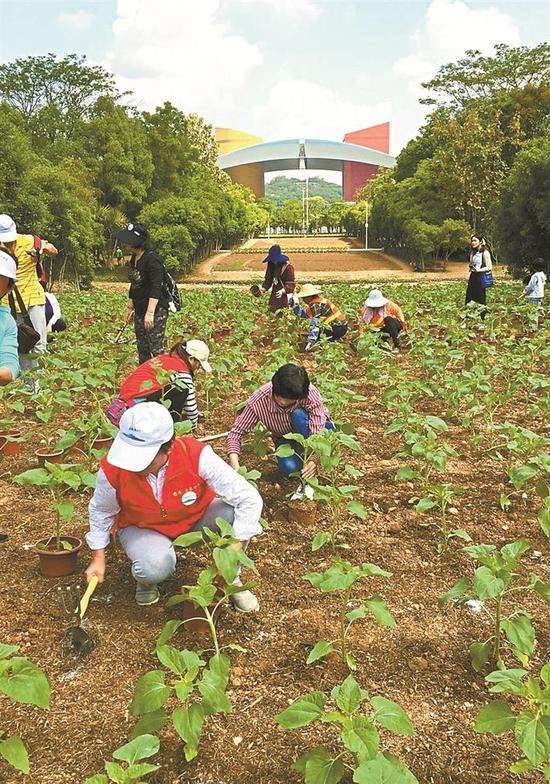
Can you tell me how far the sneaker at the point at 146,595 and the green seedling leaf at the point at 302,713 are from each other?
106cm

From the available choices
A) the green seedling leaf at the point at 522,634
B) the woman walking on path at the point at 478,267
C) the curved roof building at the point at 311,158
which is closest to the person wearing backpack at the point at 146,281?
the green seedling leaf at the point at 522,634

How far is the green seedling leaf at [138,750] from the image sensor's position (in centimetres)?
166

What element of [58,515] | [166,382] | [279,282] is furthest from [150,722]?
[279,282]

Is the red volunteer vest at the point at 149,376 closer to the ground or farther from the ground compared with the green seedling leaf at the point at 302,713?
farther from the ground

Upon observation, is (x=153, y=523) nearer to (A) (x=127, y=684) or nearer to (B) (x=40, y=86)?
(A) (x=127, y=684)

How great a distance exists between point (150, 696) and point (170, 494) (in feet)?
2.90

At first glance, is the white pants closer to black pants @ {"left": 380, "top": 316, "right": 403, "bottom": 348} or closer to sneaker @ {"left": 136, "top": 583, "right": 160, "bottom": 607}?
sneaker @ {"left": 136, "top": 583, "right": 160, "bottom": 607}

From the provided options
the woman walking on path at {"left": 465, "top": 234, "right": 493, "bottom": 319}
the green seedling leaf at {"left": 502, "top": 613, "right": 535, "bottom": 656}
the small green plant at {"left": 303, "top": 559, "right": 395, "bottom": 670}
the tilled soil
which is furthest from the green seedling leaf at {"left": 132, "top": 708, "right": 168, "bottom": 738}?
the woman walking on path at {"left": 465, "top": 234, "right": 493, "bottom": 319}

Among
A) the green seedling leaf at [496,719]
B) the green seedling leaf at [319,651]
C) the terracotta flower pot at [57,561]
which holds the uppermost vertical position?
the green seedling leaf at [319,651]

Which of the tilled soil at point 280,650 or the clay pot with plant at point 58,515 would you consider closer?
the tilled soil at point 280,650

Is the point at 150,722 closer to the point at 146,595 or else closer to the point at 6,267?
the point at 146,595

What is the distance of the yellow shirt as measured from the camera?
5.19m

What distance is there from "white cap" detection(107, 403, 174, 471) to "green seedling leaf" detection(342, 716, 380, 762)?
103 centimetres

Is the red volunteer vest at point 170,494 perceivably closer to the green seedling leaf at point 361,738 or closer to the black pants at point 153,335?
the green seedling leaf at point 361,738
